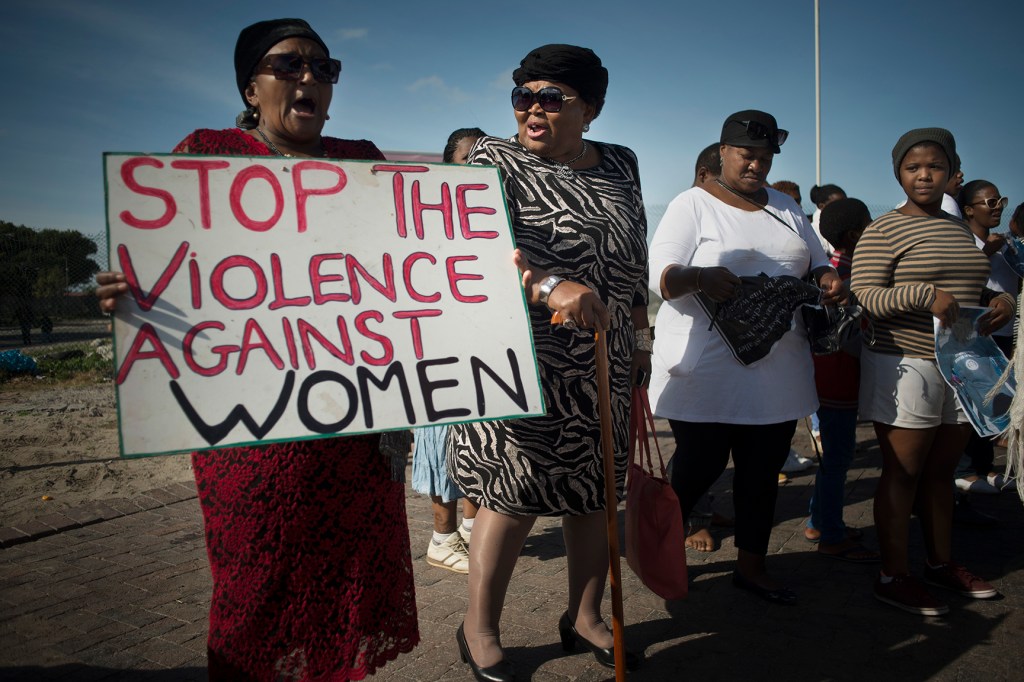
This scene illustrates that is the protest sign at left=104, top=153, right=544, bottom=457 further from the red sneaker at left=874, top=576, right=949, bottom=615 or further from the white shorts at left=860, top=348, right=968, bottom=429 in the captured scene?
the red sneaker at left=874, top=576, right=949, bottom=615

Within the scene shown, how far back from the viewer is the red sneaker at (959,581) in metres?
3.26

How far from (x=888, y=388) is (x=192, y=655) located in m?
3.17

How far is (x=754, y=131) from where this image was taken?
10.5ft

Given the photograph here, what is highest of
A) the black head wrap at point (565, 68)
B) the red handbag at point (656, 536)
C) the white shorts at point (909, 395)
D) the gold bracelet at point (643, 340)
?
the black head wrap at point (565, 68)

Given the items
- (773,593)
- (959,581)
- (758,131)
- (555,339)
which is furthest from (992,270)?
(555,339)

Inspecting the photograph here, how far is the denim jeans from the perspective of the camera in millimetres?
3818

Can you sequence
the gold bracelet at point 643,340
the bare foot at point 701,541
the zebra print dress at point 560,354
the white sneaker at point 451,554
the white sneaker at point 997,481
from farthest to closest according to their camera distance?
the white sneaker at point 997,481 → the bare foot at point 701,541 → the white sneaker at point 451,554 → the gold bracelet at point 643,340 → the zebra print dress at point 560,354

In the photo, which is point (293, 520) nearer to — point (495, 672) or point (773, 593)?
point (495, 672)

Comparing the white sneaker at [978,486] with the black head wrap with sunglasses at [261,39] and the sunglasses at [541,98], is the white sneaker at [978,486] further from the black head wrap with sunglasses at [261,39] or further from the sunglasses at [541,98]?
the black head wrap with sunglasses at [261,39]

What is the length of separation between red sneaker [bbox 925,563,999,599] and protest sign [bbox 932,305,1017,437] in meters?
0.83

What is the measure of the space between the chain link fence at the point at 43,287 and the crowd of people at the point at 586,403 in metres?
10.1

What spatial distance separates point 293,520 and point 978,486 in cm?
495

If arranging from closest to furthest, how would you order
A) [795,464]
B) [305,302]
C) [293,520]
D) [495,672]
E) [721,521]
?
1. [305,302]
2. [293,520]
3. [495,672]
4. [721,521]
5. [795,464]

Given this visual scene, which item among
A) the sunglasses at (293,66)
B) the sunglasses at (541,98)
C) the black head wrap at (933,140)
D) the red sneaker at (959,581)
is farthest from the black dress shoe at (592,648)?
the black head wrap at (933,140)
